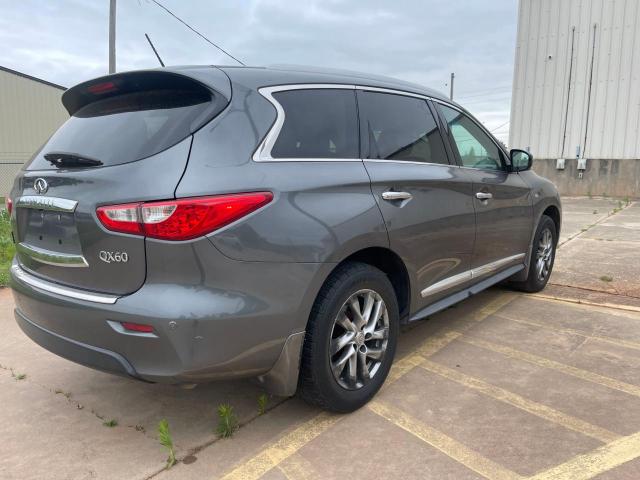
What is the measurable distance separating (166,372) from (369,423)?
3.66 feet

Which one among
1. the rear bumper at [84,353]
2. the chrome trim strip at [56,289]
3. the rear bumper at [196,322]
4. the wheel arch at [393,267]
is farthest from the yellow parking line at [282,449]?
the chrome trim strip at [56,289]

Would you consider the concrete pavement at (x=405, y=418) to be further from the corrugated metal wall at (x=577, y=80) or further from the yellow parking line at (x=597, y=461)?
the corrugated metal wall at (x=577, y=80)

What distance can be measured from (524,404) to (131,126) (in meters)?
2.48

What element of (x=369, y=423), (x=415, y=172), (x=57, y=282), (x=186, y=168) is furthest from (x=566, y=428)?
(x=57, y=282)

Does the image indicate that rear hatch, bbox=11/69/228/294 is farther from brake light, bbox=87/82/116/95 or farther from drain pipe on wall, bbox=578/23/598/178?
drain pipe on wall, bbox=578/23/598/178

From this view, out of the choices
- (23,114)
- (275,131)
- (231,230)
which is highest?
(23,114)

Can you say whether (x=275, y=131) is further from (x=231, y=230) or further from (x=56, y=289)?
(x=56, y=289)

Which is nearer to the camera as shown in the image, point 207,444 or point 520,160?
point 207,444

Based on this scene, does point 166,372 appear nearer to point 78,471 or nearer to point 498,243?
point 78,471

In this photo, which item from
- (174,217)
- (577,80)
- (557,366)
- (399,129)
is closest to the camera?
(174,217)

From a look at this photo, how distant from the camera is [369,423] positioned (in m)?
2.66

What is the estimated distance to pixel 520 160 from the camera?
435 cm

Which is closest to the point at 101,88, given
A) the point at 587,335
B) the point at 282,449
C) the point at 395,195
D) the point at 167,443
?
the point at 395,195

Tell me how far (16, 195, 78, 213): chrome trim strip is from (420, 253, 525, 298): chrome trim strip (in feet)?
6.55
